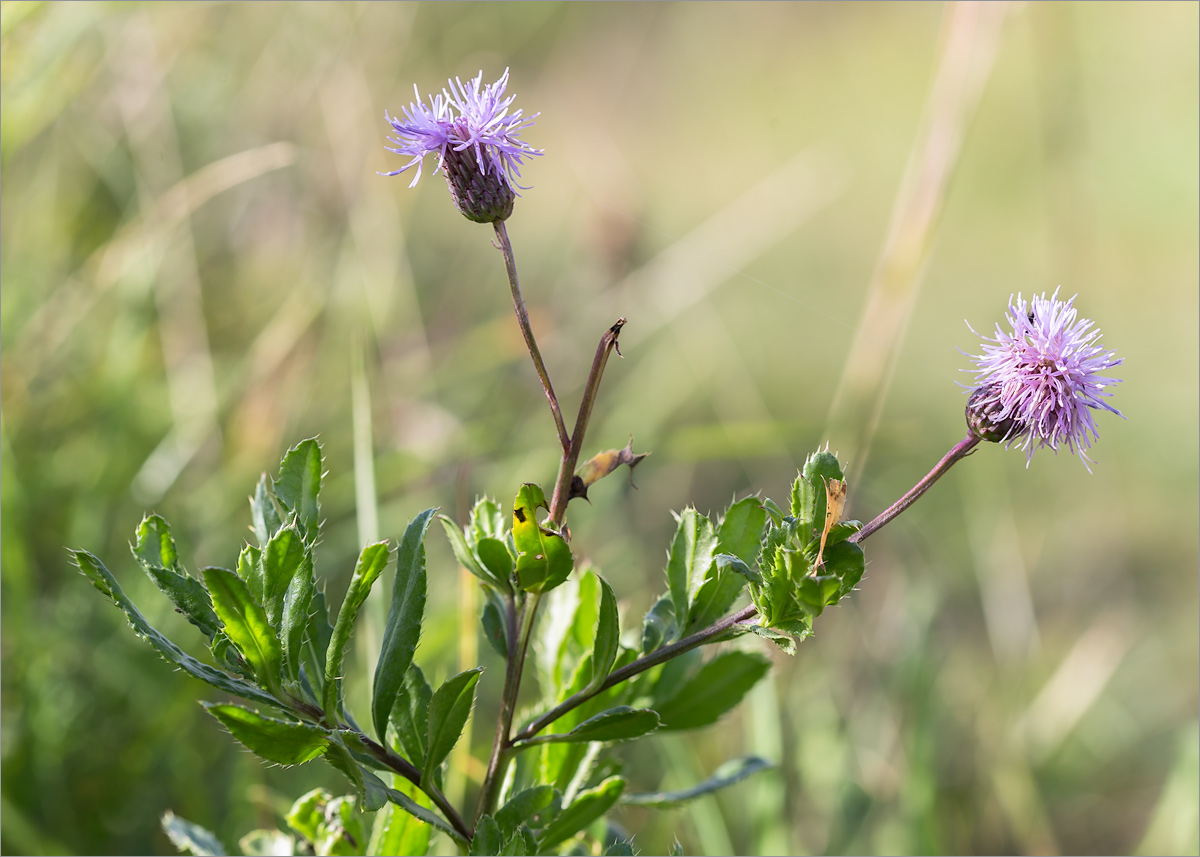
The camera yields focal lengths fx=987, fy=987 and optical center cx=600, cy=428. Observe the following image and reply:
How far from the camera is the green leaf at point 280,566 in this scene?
57cm

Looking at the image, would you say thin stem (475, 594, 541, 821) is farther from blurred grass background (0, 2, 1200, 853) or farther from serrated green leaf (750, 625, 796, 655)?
blurred grass background (0, 2, 1200, 853)

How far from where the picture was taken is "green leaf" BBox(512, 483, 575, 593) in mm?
575

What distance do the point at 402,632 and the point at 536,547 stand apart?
10cm

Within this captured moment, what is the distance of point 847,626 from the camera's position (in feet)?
7.36

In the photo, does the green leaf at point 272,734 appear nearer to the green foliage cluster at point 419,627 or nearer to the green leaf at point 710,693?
the green foliage cluster at point 419,627

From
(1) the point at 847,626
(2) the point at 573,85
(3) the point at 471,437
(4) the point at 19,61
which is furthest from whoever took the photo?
(2) the point at 573,85

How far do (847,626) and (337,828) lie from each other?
170 cm

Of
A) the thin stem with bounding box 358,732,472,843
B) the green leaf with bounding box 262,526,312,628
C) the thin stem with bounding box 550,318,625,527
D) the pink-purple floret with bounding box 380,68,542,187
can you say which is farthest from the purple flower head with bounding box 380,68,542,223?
the thin stem with bounding box 358,732,472,843

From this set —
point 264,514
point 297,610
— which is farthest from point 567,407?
point 297,610

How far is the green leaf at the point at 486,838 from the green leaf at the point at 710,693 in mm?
214

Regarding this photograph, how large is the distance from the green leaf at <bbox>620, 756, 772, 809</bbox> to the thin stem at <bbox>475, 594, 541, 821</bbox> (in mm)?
156

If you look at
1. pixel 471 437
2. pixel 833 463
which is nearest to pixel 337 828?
pixel 833 463

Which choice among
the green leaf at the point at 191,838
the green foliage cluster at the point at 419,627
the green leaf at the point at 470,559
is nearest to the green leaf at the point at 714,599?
the green foliage cluster at the point at 419,627

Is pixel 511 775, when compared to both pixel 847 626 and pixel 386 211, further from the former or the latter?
pixel 386 211
